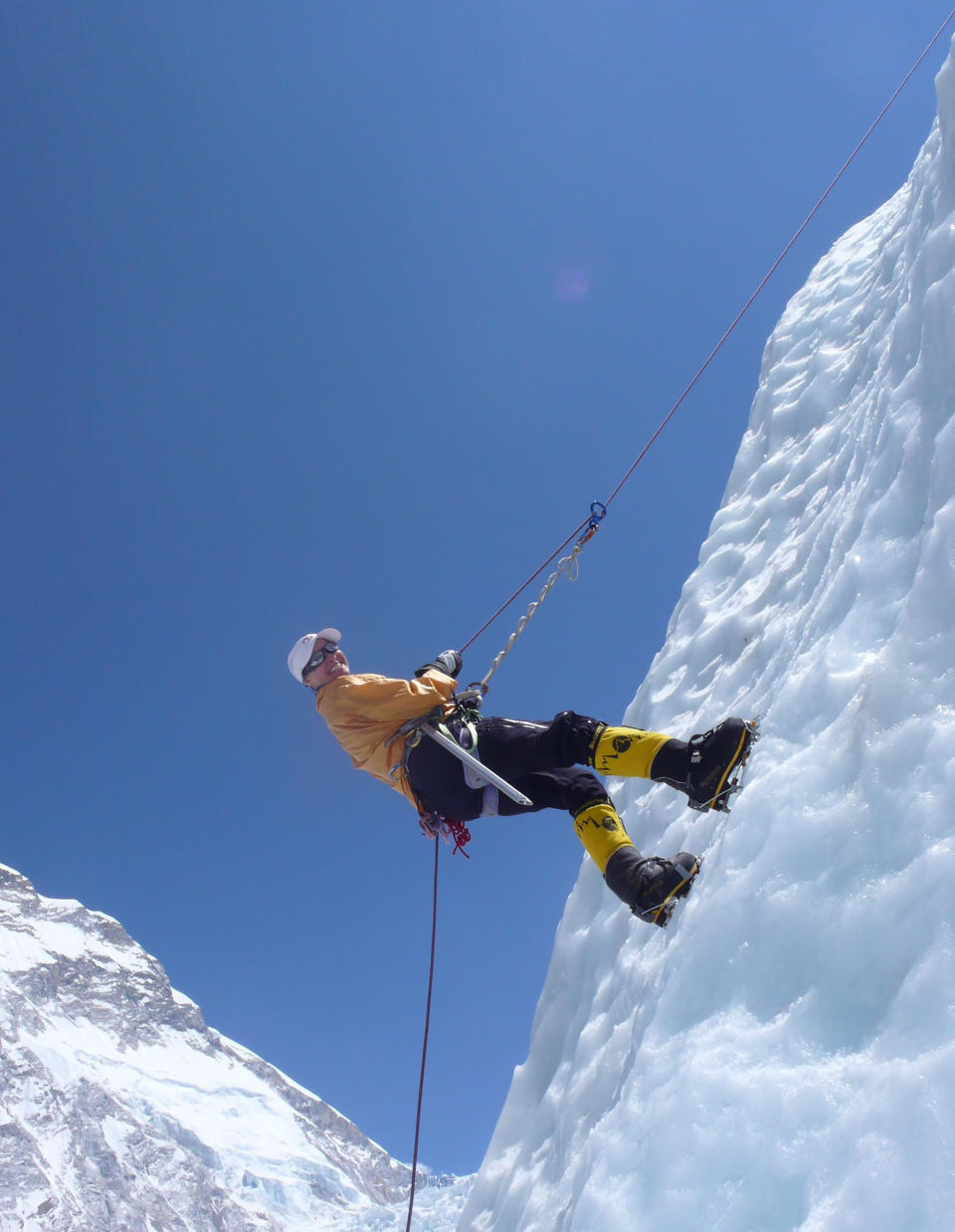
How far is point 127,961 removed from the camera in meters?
183

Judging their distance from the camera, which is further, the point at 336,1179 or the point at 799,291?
the point at 336,1179

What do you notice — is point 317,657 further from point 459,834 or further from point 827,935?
point 827,935

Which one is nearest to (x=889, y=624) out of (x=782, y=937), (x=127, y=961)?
(x=782, y=937)

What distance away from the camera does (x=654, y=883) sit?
2.64 meters

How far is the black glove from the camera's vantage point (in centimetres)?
382

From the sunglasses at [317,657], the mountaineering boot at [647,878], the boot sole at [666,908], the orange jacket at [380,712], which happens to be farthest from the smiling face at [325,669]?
the boot sole at [666,908]

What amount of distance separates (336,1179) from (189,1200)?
35.7 meters

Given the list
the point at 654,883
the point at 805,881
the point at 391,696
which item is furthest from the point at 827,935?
the point at 391,696

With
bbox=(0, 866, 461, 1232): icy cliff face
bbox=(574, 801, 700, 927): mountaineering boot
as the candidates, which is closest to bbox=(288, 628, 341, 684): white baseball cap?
bbox=(574, 801, 700, 927): mountaineering boot

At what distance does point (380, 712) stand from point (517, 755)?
1.97 ft

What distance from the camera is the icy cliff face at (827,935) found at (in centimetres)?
156

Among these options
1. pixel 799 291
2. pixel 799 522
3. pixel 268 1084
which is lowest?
pixel 799 522

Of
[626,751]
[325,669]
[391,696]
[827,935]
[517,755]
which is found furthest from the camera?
[325,669]

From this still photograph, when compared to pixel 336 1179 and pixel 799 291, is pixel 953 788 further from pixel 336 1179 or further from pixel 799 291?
pixel 336 1179
